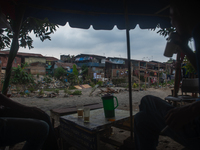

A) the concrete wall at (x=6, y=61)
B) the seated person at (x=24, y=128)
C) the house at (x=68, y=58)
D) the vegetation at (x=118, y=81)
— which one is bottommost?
the vegetation at (x=118, y=81)

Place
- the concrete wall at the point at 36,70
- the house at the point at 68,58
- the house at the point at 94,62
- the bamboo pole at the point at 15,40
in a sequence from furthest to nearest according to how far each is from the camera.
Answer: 1. the house at the point at 68,58
2. the house at the point at 94,62
3. the concrete wall at the point at 36,70
4. the bamboo pole at the point at 15,40

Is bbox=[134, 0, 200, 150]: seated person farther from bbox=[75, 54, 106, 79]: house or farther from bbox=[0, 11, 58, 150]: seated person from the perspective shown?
bbox=[75, 54, 106, 79]: house

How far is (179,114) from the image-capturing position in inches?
34.4

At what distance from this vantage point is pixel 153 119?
1.16 meters

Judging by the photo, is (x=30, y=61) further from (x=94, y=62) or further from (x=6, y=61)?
(x=94, y=62)

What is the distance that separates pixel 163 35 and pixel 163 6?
264 centimetres

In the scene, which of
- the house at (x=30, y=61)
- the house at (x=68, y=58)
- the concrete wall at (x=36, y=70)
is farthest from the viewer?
the house at (x=68, y=58)

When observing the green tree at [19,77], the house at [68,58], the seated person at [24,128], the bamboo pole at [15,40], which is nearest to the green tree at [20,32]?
the bamboo pole at [15,40]

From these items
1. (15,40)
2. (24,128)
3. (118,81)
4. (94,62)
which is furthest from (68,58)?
(24,128)

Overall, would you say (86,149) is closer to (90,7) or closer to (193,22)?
(193,22)

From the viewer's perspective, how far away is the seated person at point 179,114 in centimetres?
85

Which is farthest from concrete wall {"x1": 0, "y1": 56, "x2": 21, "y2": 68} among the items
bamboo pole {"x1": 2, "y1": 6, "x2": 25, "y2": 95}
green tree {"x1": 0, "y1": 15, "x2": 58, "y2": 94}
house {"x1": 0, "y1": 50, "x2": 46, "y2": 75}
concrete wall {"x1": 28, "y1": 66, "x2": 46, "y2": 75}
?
bamboo pole {"x1": 2, "y1": 6, "x2": 25, "y2": 95}

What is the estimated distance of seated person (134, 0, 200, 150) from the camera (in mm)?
853

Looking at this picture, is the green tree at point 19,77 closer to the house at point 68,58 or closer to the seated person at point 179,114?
the seated person at point 179,114
